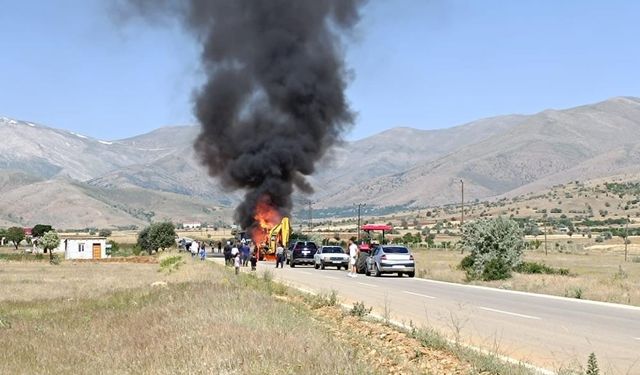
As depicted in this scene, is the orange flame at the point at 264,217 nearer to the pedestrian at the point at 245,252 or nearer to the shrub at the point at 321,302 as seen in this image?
the pedestrian at the point at 245,252

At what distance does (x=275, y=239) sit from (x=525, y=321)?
4423 cm

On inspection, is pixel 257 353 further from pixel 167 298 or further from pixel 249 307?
pixel 167 298

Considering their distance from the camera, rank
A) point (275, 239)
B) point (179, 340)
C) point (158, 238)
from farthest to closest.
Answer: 1. point (158, 238)
2. point (275, 239)
3. point (179, 340)

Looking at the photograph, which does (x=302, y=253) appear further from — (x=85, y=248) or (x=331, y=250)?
(x=85, y=248)

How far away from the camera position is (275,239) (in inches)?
2389

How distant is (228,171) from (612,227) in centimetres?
6314

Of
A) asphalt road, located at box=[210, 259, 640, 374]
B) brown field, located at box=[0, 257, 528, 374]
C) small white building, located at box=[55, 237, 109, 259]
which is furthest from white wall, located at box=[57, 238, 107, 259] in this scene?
brown field, located at box=[0, 257, 528, 374]

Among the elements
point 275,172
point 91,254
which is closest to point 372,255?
point 275,172

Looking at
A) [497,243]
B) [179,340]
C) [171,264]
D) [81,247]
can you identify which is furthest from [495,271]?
[81,247]

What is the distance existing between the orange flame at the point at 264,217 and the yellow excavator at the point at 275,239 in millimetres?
2856

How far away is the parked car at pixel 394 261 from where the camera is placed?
119 feet

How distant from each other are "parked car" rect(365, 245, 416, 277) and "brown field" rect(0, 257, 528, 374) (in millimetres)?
15885

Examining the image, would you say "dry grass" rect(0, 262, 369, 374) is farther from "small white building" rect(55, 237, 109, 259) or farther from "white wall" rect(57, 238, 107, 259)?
"white wall" rect(57, 238, 107, 259)

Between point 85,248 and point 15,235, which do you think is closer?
point 85,248
